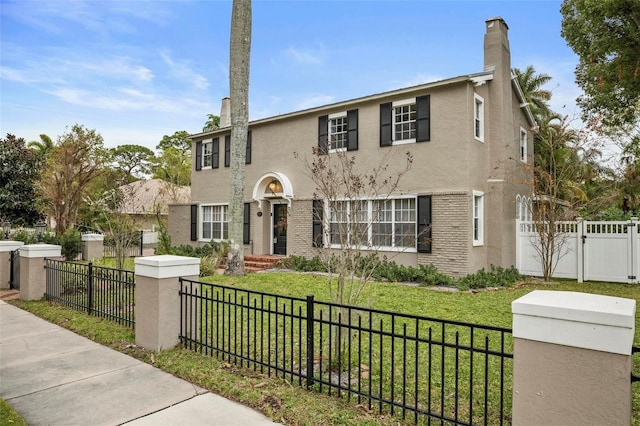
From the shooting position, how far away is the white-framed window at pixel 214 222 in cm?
1833

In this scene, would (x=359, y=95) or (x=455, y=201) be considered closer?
(x=455, y=201)

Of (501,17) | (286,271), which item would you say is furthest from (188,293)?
(501,17)

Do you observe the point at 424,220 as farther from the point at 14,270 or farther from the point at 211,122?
the point at 211,122

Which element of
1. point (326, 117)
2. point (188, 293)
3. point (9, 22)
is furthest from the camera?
point (326, 117)

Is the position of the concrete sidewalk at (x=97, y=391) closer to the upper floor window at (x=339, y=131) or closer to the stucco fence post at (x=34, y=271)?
the stucco fence post at (x=34, y=271)

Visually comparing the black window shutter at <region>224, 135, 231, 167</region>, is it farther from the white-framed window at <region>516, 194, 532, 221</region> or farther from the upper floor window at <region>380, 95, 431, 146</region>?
the white-framed window at <region>516, 194, 532, 221</region>

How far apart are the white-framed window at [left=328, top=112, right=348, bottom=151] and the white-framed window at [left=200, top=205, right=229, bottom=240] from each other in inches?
251

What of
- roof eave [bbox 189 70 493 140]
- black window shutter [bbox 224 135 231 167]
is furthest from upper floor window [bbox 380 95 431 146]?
black window shutter [bbox 224 135 231 167]

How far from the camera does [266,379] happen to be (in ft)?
14.5

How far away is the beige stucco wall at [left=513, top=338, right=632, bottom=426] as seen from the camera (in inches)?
91.5

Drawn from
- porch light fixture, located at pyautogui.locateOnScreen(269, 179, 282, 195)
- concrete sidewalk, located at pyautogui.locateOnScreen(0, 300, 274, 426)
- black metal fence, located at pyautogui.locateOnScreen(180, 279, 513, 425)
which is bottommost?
concrete sidewalk, located at pyautogui.locateOnScreen(0, 300, 274, 426)

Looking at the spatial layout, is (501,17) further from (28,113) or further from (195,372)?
(28,113)

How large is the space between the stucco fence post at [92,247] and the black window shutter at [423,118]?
593 inches

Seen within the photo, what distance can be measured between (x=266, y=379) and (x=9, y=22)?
10.8m
